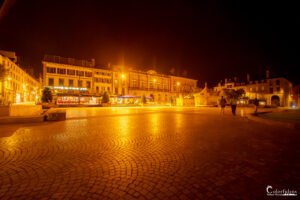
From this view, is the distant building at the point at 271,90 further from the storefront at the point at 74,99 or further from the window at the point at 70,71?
the window at the point at 70,71

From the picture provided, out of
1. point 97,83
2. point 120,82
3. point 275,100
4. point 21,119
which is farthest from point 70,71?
point 275,100

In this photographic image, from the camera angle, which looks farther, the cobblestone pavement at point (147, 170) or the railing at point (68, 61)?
the railing at point (68, 61)

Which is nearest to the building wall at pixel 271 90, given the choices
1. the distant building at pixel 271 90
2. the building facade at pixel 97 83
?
the distant building at pixel 271 90

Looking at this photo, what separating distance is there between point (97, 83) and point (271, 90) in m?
61.7

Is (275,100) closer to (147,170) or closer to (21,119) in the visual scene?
(147,170)

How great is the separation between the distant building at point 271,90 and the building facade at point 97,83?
947 inches

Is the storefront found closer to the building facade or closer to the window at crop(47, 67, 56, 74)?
the building facade

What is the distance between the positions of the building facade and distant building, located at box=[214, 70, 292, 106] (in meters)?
24.1

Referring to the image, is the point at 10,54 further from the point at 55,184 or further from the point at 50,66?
the point at 55,184

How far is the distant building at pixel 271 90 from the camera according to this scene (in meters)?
54.0

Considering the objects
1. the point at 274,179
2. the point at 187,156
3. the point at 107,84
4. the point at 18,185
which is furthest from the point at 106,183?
the point at 107,84

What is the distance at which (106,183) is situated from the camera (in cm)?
310

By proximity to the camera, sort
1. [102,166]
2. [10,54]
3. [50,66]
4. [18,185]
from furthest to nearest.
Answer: [10,54] < [50,66] < [102,166] < [18,185]

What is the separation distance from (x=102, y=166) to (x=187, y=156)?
2387mm
